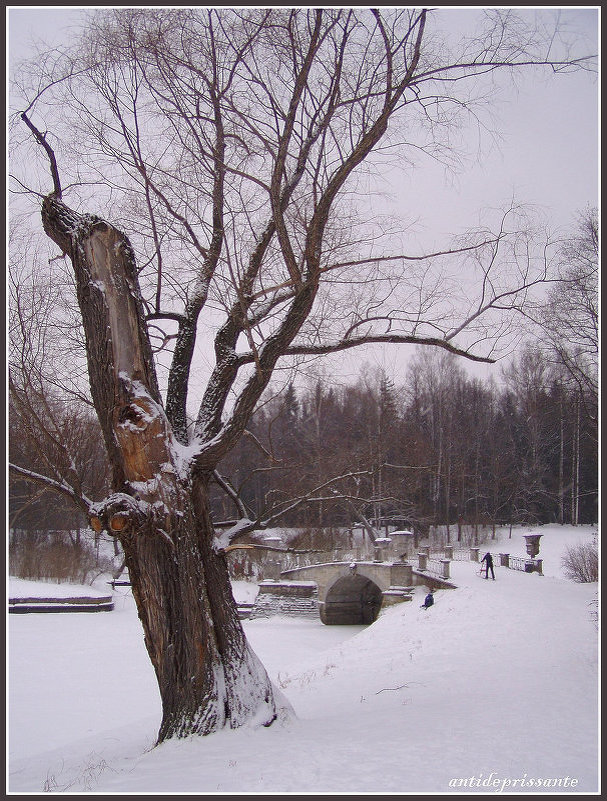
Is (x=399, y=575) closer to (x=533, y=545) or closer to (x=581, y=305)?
(x=533, y=545)

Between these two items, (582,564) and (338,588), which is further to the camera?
(338,588)

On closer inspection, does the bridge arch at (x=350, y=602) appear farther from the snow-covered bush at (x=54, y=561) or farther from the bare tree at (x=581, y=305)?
the bare tree at (x=581, y=305)

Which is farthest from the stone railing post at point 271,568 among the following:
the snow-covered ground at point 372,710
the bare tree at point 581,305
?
the bare tree at point 581,305

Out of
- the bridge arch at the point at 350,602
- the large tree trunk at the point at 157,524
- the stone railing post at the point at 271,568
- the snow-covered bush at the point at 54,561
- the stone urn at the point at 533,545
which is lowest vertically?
the bridge arch at the point at 350,602

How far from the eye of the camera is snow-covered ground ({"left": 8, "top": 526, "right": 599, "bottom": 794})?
406 centimetres

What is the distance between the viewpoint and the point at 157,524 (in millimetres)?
4770

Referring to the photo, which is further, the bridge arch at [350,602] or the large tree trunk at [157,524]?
the bridge arch at [350,602]

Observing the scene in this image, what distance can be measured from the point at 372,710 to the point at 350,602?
20.1 meters

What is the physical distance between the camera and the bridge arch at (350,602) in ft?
81.2

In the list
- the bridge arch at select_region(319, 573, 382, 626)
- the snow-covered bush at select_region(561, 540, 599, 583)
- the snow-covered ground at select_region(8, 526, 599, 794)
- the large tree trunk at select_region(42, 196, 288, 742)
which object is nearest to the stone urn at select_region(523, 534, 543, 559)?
the snow-covered bush at select_region(561, 540, 599, 583)

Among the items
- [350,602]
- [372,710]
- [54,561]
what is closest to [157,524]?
[372,710]

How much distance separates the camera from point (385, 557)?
23.8m

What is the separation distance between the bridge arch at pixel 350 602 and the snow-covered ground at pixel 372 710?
590 centimetres

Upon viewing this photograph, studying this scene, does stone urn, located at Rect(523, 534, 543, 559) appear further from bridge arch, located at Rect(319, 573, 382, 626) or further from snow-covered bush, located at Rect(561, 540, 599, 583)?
bridge arch, located at Rect(319, 573, 382, 626)
